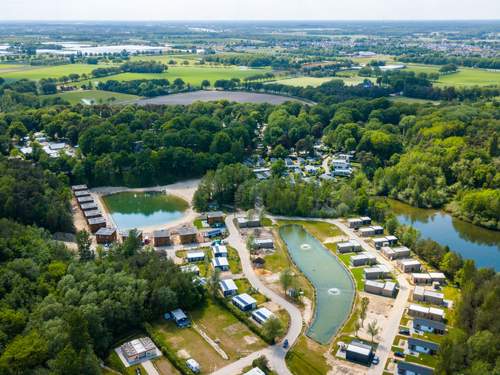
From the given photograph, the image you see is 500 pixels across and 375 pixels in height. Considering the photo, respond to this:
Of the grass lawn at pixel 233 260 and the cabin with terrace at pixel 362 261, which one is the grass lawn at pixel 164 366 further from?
the cabin with terrace at pixel 362 261

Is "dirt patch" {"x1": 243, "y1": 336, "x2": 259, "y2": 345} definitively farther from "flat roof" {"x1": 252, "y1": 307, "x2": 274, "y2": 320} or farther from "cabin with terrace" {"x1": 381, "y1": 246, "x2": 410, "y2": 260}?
"cabin with terrace" {"x1": 381, "y1": 246, "x2": 410, "y2": 260}

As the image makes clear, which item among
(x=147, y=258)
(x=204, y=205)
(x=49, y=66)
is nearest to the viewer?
(x=147, y=258)

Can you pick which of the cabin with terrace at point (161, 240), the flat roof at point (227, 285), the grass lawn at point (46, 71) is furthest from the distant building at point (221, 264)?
the grass lawn at point (46, 71)

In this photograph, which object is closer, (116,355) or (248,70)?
(116,355)

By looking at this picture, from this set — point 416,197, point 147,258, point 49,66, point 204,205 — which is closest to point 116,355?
point 147,258

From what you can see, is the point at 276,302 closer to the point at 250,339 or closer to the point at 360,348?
the point at 250,339

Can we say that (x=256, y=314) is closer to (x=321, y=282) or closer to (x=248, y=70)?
(x=321, y=282)
